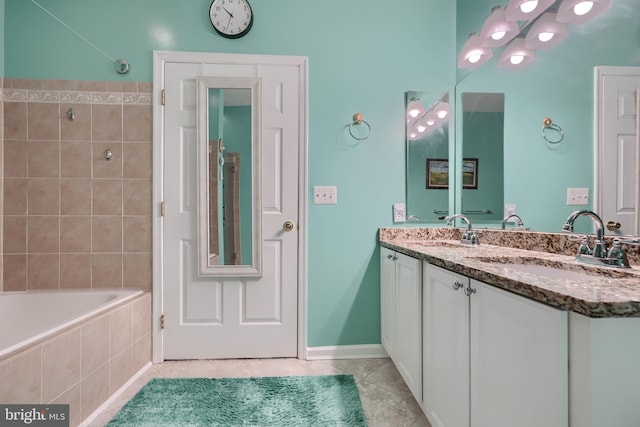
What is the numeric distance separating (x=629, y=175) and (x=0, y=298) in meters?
3.19

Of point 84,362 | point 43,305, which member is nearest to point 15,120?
point 43,305

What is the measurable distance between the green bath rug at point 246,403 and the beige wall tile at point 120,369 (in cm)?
13

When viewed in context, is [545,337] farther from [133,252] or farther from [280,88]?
[133,252]

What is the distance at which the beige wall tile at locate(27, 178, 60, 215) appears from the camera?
192 centimetres

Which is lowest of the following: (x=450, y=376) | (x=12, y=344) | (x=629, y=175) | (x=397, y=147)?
(x=450, y=376)

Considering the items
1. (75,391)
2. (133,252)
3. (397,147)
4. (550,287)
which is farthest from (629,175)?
(133,252)

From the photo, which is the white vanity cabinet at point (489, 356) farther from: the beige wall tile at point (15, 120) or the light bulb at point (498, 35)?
the beige wall tile at point (15, 120)

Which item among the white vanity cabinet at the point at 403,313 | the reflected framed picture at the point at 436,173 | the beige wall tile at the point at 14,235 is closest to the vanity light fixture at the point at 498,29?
the reflected framed picture at the point at 436,173

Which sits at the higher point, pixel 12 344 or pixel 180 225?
pixel 180 225

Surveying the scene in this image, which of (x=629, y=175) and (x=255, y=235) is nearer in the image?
(x=629, y=175)

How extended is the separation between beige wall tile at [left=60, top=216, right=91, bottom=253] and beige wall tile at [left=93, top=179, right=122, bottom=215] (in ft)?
0.34

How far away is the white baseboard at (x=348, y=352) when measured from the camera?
2031 mm

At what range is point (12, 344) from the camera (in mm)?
1093

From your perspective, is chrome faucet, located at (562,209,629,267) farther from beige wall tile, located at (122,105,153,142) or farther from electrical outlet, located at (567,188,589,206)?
beige wall tile, located at (122,105,153,142)
